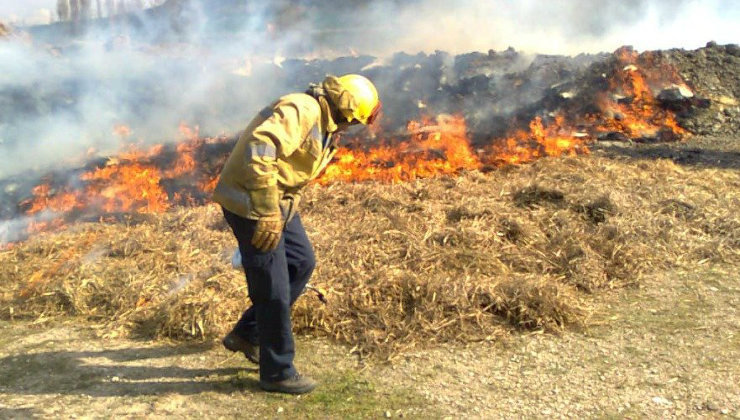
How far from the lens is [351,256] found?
5.38 meters

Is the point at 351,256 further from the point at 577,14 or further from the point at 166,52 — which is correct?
the point at 577,14

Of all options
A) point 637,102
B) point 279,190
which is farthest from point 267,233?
point 637,102

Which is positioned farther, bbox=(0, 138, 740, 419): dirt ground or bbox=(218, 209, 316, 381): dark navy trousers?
bbox=(0, 138, 740, 419): dirt ground

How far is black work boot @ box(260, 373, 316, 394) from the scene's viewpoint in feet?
11.9

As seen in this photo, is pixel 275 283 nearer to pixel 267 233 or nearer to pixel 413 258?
pixel 267 233

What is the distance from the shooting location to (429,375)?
3.89 metres

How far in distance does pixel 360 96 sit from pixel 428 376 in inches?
70.1

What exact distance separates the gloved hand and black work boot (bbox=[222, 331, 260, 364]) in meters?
0.88

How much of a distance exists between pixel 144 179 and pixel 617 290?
579cm

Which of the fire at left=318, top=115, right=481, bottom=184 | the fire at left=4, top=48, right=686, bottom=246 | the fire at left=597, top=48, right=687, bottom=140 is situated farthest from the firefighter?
the fire at left=597, top=48, right=687, bottom=140

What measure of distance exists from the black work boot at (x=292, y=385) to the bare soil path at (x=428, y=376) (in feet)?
0.17

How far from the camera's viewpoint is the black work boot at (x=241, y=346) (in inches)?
154

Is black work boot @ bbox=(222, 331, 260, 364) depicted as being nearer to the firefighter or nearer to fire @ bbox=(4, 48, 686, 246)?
the firefighter

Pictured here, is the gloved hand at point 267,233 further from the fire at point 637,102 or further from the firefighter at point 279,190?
the fire at point 637,102
